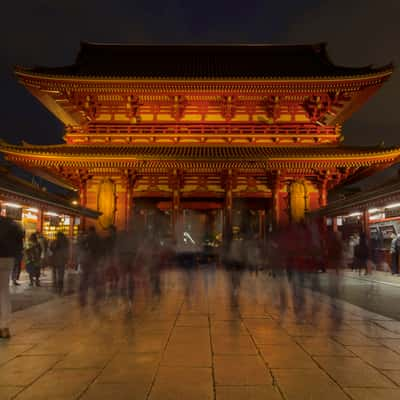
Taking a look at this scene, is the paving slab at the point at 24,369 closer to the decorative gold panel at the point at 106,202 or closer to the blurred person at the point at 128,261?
the blurred person at the point at 128,261

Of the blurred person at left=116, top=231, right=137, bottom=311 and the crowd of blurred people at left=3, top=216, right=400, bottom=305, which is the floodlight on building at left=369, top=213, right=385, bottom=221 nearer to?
the crowd of blurred people at left=3, top=216, right=400, bottom=305

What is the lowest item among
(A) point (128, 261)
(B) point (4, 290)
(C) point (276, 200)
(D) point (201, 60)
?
(B) point (4, 290)

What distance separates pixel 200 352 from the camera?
502cm

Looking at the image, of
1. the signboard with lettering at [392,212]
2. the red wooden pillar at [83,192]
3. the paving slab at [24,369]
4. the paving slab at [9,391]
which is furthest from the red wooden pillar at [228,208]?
the paving slab at [9,391]

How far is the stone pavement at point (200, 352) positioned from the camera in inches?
147

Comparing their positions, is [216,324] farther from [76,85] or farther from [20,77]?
[20,77]

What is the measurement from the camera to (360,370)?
4324mm

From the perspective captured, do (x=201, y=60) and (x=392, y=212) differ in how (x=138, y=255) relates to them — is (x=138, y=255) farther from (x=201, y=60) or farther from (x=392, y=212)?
(x=201, y=60)

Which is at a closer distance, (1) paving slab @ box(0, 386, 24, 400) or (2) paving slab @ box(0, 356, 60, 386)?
(1) paving slab @ box(0, 386, 24, 400)

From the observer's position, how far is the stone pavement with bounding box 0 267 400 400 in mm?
3736

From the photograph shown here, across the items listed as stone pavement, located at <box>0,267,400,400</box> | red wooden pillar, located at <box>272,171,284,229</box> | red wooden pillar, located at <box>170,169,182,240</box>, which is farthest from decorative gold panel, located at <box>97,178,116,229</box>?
stone pavement, located at <box>0,267,400,400</box>

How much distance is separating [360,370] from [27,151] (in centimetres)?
1732

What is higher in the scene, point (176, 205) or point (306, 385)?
point (176, 205)

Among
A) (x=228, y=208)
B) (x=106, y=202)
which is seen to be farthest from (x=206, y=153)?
(x=106, y=202)
